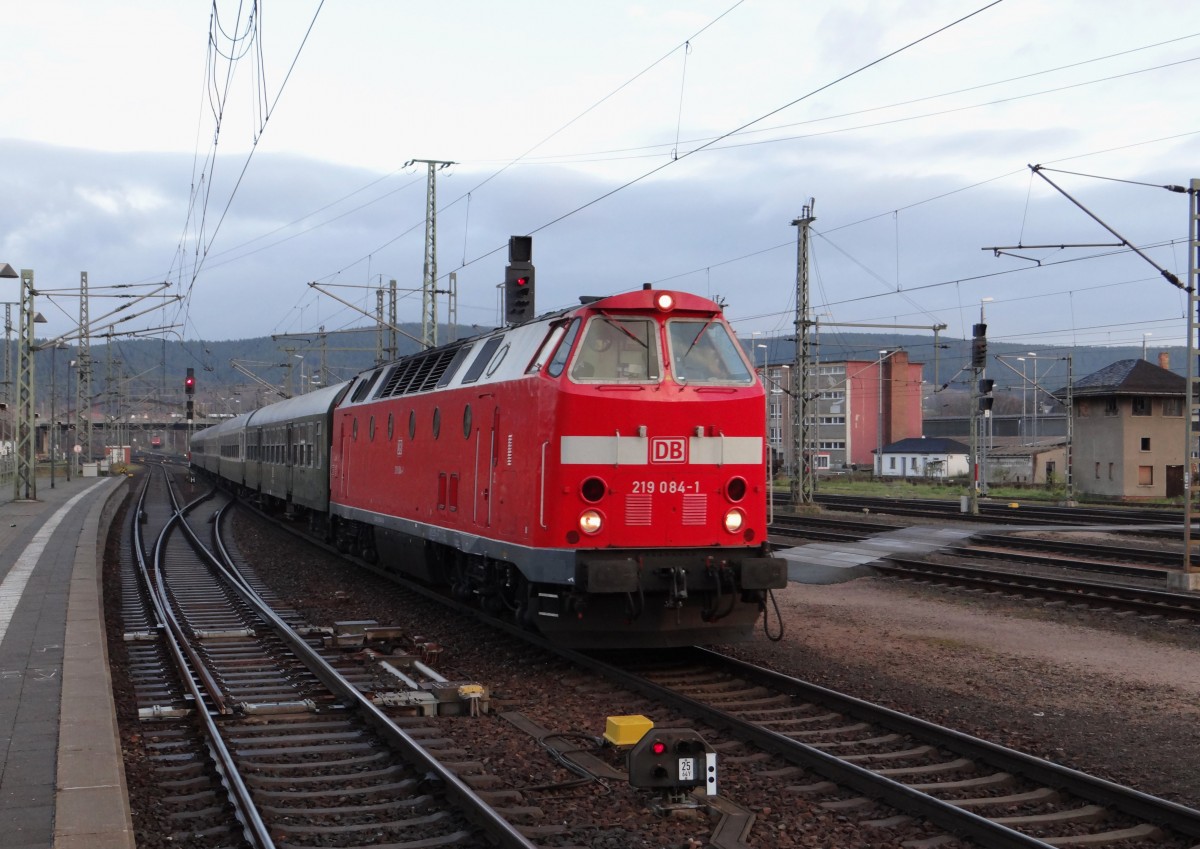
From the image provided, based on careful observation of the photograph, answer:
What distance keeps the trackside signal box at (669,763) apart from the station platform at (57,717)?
2.85m

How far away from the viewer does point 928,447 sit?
84.9m

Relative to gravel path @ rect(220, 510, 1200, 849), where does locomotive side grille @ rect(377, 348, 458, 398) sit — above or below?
above

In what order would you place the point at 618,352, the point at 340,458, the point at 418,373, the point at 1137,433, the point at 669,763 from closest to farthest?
the point at 669,763 < the point at 618,352 < the point at 418,373 < the point at 340,458 < the point at 1137,433

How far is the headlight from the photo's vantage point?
10.8m

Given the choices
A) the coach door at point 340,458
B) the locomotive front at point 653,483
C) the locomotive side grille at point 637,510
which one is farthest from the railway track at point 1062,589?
the coach door at point 340,458

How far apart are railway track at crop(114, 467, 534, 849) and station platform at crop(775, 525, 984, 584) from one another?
8.86 meters

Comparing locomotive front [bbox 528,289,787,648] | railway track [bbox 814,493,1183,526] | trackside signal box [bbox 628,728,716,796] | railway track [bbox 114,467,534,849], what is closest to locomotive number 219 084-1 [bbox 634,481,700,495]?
locomotive front [bbox 528,289,787,648]

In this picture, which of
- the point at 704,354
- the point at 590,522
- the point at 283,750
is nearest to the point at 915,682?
the point at 590,522

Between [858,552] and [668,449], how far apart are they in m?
13.2

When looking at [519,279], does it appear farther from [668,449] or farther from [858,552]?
[668,449]

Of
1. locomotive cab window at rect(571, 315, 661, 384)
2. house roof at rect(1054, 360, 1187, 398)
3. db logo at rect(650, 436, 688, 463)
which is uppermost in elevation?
house roof at rect(1054, 360, 1187, 398)

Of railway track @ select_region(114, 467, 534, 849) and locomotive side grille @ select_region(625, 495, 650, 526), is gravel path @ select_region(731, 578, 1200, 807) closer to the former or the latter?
locomotive side grille @ select_region(625, 495, 650, 526)

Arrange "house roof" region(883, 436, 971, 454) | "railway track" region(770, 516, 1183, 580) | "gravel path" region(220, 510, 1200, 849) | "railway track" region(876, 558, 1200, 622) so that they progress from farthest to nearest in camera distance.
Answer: "house roof" region(883, 436, 971, 454)
"railway track" region(770, 516, 1183, 580)
"railway track" region(876, 558, 1200, 622)
"gravel path" region(220, 510, 1200, 849)

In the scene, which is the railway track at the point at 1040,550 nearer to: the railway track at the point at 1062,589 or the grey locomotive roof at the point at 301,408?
the railway track at the point at 1062,589
